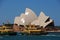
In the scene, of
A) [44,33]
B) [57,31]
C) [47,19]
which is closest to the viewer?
[44,33]

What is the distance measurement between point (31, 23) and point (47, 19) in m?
3.38

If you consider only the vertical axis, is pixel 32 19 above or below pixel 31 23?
above

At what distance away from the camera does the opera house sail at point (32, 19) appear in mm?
51625

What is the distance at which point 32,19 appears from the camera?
52.5m

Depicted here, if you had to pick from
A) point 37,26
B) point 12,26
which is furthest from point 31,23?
point 12,26

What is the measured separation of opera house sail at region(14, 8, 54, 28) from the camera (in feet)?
169

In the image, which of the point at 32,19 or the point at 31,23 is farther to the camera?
the point at 31,23

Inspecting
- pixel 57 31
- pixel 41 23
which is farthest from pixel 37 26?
pixel 57 31

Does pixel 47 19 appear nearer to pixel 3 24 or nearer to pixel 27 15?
pixel 27 15

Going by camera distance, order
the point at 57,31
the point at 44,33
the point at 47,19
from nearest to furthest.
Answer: the point at 44,33 → the point at 47,19 → the point at 57,31

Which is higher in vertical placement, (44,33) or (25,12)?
(25,12)

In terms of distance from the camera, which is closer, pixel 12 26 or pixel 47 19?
pixel 47 19

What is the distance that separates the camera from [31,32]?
156 ft

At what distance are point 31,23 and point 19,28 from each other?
2642mm
